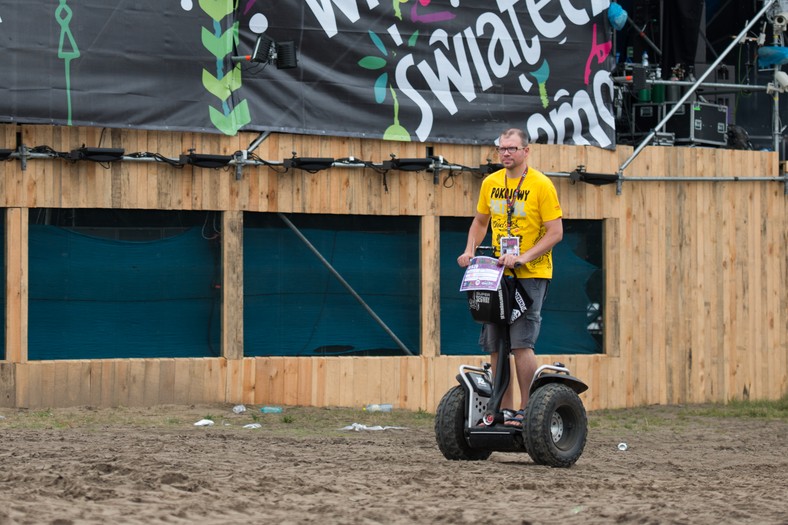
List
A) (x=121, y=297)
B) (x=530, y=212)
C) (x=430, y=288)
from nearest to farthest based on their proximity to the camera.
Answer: (x=530, y=212) → (x=121, y=297) → (x=430, y=288)

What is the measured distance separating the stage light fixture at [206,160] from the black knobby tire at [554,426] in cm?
576

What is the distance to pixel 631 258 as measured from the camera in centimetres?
1515

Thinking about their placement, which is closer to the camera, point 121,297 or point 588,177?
point 121,297

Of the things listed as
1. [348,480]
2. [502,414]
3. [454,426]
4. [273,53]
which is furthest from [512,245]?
[273,53]

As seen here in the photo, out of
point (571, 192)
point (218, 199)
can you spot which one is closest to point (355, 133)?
point (218, 199)

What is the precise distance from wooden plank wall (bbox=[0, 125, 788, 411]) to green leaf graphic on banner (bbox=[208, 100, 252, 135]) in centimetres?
15

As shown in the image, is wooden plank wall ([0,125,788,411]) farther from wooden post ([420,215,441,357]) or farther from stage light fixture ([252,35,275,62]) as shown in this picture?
stage light fixture ([252,35,275,62])

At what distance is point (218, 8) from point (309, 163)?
1.76 metres

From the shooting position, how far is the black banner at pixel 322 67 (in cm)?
1227

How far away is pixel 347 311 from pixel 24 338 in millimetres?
3332

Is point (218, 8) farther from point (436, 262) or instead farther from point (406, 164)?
point (436, 262)

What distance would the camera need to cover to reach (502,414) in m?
8.01

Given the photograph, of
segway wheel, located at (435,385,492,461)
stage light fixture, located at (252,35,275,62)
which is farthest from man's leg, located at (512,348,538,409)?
Result: stage light fixture, located at (252,35,275,62)

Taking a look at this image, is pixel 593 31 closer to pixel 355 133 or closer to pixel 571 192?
pixel 571 192
